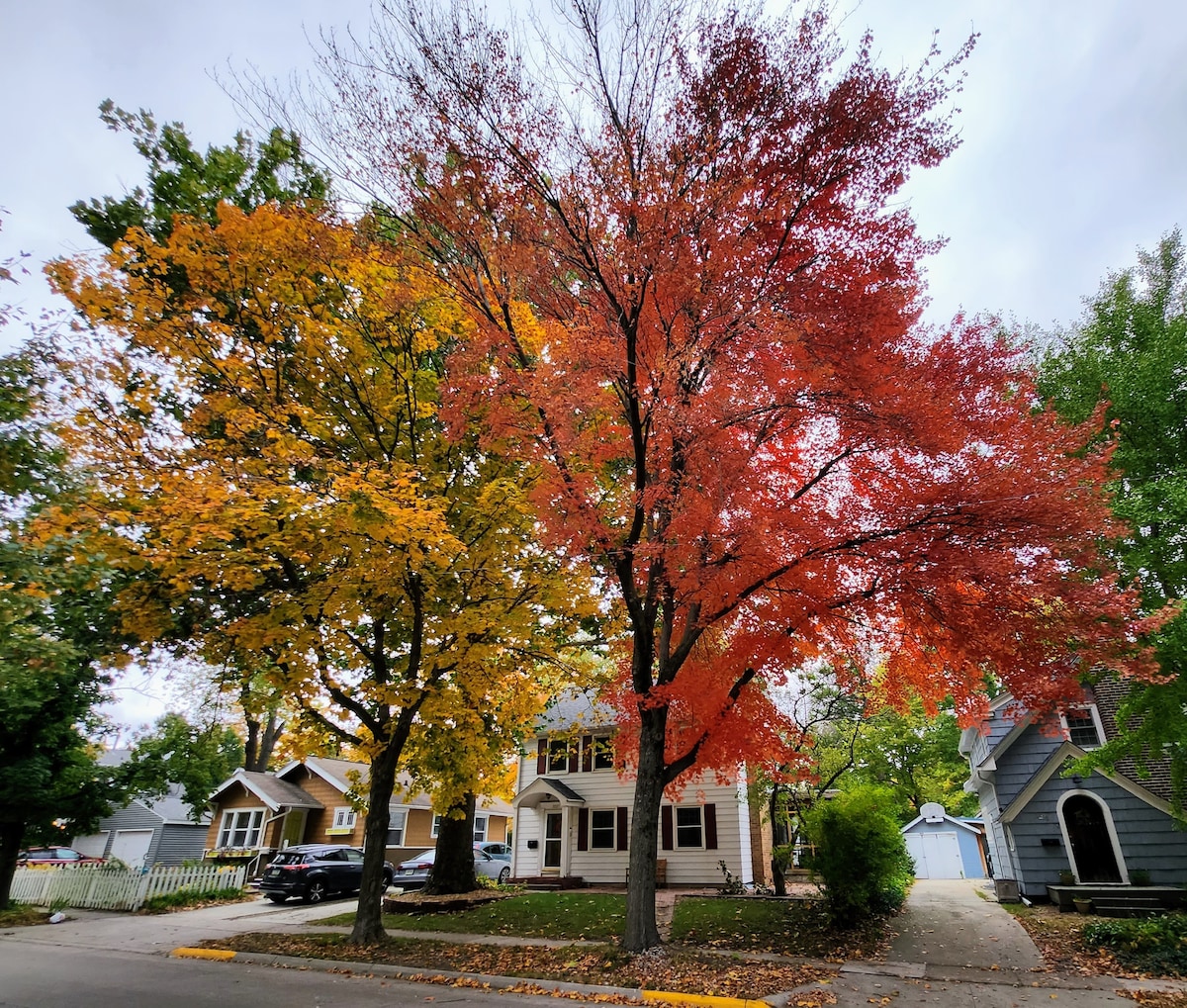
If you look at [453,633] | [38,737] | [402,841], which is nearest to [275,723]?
[402,841]

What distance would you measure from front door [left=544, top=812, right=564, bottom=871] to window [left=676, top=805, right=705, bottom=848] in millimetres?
3989

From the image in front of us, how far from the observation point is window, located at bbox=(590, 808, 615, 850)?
20.2 metres

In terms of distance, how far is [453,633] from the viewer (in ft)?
33.9

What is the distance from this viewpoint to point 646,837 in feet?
28.3

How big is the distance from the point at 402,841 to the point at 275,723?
1676cm

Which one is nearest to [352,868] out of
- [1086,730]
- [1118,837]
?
[1118,837]

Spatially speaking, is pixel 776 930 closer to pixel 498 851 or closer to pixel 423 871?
pixel 423 871

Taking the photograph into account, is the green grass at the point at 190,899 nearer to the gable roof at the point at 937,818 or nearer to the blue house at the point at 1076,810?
the blue house at the point at 1076,810

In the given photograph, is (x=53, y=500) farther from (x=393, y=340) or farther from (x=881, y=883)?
(x=881, y=883)

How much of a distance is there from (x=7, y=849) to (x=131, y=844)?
736 inches

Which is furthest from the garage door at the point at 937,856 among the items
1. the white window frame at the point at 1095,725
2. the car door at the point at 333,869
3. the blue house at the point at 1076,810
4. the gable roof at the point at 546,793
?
the car door at the point at 333,869

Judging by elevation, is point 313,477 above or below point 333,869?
above

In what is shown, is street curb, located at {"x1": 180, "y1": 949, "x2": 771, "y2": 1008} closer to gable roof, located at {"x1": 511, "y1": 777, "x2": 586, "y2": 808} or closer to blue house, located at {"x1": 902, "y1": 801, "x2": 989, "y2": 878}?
gable roof, located at {"x1": 511, "y1": 777, "x2": 586, "y2": 808}

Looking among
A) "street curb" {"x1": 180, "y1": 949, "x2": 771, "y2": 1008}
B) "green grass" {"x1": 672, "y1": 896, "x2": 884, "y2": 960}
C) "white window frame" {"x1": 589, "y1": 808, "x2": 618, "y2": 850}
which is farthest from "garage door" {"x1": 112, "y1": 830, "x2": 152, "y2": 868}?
"green grass" {"x1": 672, "y1": 896, "x2": 884, "y2": 960}
